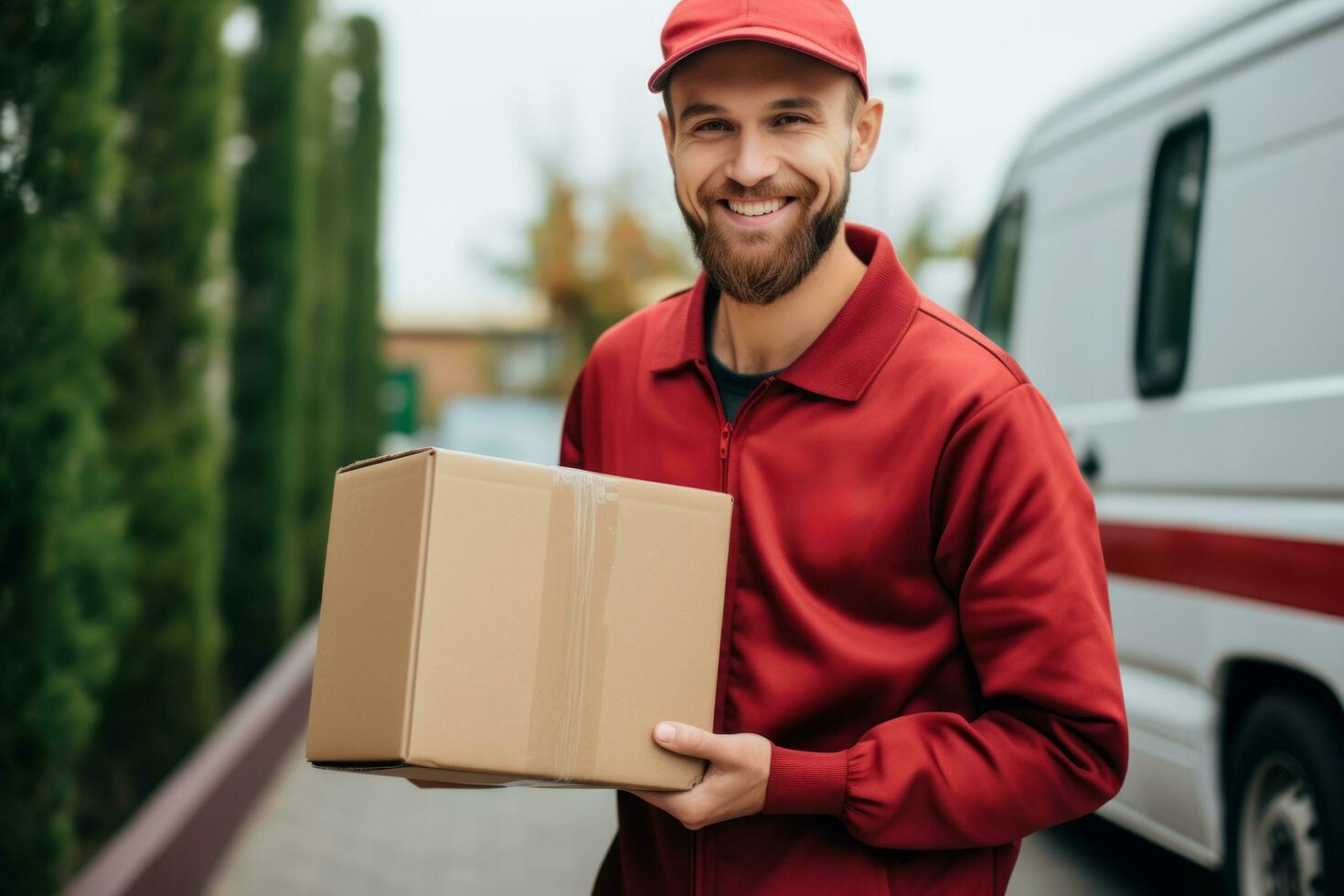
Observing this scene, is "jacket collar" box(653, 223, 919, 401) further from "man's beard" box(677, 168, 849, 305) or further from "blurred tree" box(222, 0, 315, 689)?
"blurred tree" box(222, 0, 315, 689)

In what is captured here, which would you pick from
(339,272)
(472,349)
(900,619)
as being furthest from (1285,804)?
(472,349)

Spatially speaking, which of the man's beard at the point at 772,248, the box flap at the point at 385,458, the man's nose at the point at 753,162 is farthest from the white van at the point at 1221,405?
the box flap at the point at 385,458

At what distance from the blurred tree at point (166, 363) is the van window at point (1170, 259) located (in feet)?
14.8

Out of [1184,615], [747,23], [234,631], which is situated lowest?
[234,631]

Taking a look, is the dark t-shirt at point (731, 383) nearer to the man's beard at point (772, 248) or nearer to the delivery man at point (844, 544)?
the delivery man at point (844, 544)

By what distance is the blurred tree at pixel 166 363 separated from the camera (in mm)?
7457

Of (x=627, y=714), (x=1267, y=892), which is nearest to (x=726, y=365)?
(x=627, y=714)

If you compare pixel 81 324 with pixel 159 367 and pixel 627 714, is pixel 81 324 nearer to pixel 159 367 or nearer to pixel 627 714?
pixel 159 367

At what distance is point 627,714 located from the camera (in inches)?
79.4

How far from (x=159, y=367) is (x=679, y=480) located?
5.86m

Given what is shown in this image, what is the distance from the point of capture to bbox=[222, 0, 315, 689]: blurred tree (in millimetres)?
10664

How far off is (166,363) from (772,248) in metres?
5.95

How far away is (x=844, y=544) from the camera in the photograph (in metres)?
2.14

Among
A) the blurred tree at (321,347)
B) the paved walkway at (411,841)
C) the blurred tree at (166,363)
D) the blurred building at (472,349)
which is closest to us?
the paved walkway at (411,841)
